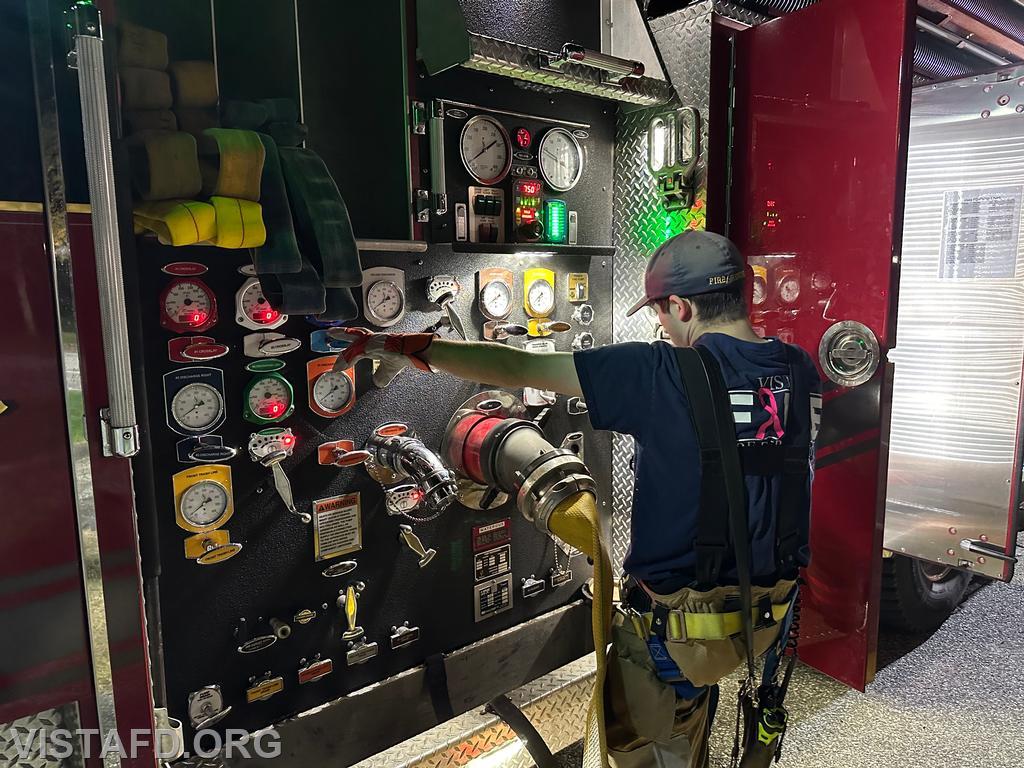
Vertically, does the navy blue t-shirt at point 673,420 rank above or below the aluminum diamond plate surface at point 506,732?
above

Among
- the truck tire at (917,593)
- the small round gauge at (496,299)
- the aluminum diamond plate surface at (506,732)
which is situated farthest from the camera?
the truck tire at (917,593)

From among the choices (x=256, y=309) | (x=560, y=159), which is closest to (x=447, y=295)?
(x=256, y=309)

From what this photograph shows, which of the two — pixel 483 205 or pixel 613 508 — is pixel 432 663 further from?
pixel 483 205

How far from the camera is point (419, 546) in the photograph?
10.3 ft

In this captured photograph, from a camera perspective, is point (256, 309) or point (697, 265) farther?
point (256, 309)

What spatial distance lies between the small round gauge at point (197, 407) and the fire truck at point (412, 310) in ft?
0.03

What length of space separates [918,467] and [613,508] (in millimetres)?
1857

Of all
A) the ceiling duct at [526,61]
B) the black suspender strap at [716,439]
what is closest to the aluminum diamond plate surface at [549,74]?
the ceiling duct at [526,61]

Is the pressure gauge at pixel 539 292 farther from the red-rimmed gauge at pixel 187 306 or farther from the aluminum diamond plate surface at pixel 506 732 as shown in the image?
the aluminum diamond plate surface at pixel 506 732

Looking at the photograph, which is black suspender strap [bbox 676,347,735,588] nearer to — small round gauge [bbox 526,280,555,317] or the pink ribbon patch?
the pink ribbon patch

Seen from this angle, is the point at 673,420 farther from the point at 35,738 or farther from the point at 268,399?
the point at 35,738

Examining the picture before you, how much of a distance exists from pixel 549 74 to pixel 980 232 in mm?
2541

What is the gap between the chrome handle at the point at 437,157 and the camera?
3.06 meters

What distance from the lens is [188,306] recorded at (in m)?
2.50
